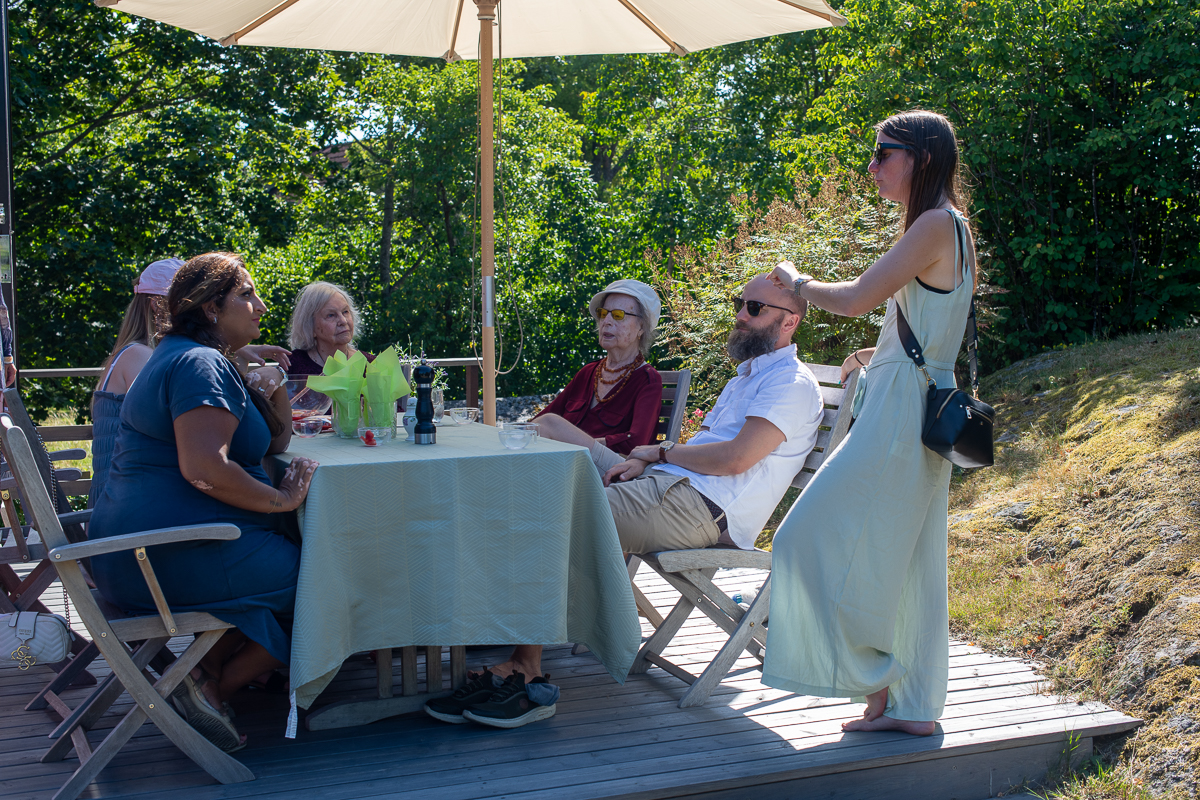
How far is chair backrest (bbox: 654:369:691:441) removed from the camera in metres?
3.79

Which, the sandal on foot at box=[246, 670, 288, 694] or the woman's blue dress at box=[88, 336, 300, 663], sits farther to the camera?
the sandal on foot at box=[246, 670, 288, 694]

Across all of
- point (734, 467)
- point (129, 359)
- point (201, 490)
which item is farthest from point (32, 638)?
point (734, 467)

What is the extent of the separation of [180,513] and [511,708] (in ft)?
3.54

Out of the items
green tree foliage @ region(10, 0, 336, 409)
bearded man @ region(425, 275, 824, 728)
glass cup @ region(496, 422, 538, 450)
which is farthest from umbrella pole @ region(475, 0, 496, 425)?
green tree foliage @ region(10, 0, 336, 409)

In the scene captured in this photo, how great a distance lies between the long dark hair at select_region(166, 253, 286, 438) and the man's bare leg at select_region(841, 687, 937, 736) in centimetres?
190

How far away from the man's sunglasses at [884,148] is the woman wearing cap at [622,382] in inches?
50.3

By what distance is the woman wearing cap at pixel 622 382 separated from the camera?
3.67 meters

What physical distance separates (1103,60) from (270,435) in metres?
6.89

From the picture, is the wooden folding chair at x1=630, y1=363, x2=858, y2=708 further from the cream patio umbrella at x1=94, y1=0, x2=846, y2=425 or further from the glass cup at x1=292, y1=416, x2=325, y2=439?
the cream patio umbrella at x1=94, y1=0, x2=846, y2=425

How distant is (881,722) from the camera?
2766 mm

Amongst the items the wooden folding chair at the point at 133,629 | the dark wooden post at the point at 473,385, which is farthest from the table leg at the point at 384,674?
the dark wooden post at the point at 473,385

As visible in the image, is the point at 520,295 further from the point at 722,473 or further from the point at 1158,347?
the point at 722,473

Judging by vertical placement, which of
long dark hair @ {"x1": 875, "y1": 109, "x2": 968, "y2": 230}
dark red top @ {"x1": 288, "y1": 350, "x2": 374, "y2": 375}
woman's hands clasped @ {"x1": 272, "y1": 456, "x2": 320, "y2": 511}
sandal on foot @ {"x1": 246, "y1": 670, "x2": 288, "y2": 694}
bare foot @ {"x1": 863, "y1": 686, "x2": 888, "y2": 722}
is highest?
long dark hair @ {"x1": 875, "y1": 109, "x2": 968, "y2": 230}

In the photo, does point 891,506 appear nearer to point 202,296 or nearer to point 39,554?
point 202,296
